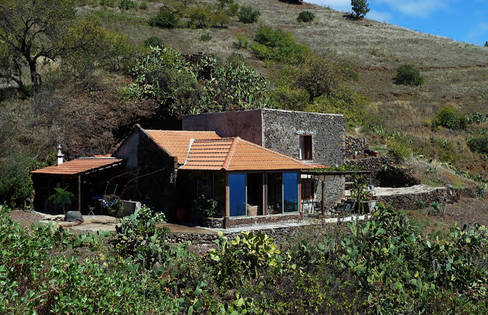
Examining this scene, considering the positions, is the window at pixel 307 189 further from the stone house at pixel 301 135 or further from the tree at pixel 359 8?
the tree at pixel 359 8

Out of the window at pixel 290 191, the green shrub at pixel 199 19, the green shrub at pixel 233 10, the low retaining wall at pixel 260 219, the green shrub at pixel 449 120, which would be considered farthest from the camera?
the green shrub at pixel 233 10

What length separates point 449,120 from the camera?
42469mm

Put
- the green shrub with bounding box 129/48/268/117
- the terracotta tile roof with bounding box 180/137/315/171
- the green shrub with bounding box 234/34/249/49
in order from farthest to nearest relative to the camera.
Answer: the green shrub with bounding box 234/34/249/49
the green shrub with bounding box 129/48/268/117
the terracotta tile roof with bounding box 180/137/315/171

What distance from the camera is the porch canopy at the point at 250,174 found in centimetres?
1705

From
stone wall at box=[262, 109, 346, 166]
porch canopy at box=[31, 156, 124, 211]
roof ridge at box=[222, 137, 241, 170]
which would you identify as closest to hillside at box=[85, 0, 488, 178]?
stone wall at box=[262, 109, 346, 166]

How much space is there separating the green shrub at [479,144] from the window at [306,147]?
21486 mm

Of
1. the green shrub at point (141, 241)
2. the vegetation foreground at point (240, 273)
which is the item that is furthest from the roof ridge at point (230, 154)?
the green shrub at point (141, 241)

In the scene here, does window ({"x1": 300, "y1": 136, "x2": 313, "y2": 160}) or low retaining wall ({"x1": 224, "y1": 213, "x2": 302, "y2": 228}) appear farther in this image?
window ({"x1": 300, "y1": 136, "x2": 313, "y2": 160})

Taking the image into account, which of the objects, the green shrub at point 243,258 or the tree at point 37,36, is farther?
the tree at point 37,36

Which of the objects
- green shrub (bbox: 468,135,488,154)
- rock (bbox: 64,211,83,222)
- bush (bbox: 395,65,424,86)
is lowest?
rock (bbox: 64,211,83,222)

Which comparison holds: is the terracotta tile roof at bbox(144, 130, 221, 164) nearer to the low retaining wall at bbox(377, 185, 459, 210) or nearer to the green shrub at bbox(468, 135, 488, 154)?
the low retaining wall at bbox(377, 185, 459, 210)

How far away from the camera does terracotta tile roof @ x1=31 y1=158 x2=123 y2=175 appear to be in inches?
743

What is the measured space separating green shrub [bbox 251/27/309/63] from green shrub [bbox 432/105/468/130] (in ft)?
48.7

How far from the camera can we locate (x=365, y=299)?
31.3 ft
